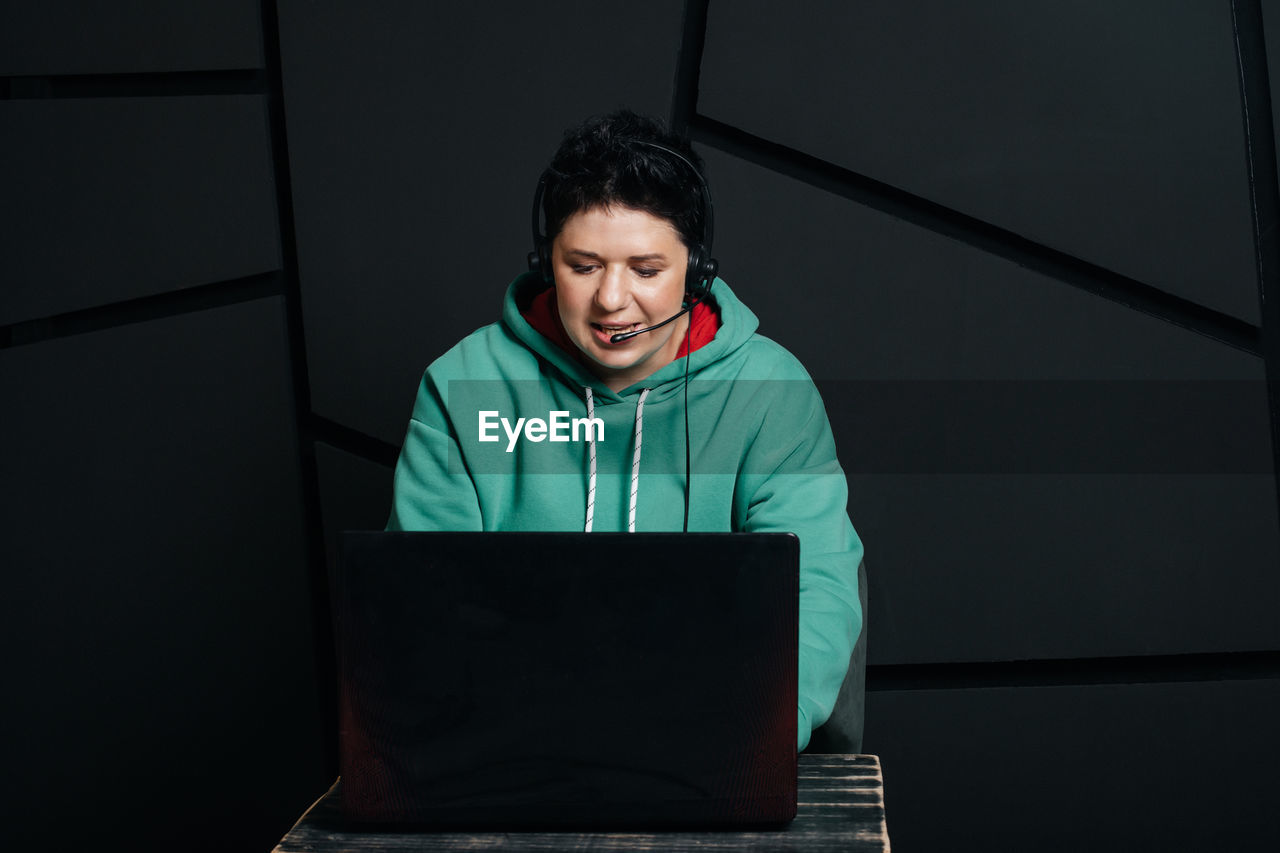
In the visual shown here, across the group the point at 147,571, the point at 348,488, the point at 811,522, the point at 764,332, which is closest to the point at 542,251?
the point at 811,522

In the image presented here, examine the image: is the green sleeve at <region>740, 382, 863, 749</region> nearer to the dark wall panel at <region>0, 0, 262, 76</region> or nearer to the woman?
the woman

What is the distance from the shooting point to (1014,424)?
169 centimetres

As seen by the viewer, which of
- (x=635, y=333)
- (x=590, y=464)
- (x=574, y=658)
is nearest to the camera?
(x=574, y=658)

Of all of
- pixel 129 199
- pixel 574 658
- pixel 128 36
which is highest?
pixel 128 36

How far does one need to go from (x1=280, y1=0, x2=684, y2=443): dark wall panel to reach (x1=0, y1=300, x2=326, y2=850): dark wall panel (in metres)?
0.22

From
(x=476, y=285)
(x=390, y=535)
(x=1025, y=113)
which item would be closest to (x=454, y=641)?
(x=390, y=535)

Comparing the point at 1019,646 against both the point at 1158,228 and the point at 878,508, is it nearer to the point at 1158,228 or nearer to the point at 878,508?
the point at 878,508

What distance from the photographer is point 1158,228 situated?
168cm

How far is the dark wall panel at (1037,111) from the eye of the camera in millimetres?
1675

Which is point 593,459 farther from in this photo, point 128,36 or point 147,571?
point 128,36

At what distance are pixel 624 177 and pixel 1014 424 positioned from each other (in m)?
0.89

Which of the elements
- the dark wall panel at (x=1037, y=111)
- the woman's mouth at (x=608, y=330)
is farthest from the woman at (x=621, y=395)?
the dark wall panel at (x=1037, y=111)

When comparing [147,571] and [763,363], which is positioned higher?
[763,363]

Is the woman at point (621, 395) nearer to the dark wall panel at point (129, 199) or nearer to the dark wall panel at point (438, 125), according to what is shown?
the dark wall panel at point (438, 125)
